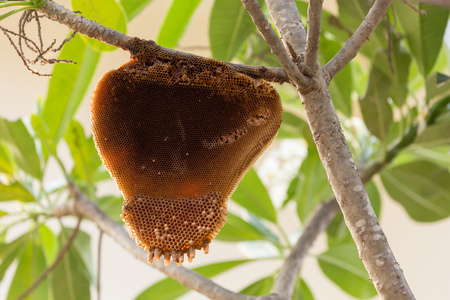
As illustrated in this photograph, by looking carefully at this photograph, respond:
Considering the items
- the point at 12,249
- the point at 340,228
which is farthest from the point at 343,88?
the point at 12,249

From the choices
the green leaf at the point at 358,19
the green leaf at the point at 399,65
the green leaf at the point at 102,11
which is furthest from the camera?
the green leaf at the point at 399,65

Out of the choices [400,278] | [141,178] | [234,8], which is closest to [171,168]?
[141,178]

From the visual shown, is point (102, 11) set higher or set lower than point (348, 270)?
higher

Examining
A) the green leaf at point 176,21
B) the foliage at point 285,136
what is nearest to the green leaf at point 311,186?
the foliage at point 285,136

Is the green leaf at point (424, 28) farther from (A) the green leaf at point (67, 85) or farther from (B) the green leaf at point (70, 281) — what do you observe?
(B) the green leaf at point (70, 281)

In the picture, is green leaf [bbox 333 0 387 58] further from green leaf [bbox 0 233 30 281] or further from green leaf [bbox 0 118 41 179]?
green leaf [bbox 0 233 30 281]

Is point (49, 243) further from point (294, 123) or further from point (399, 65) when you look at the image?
point (399, 65)

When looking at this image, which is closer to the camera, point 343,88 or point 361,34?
point 361,34
